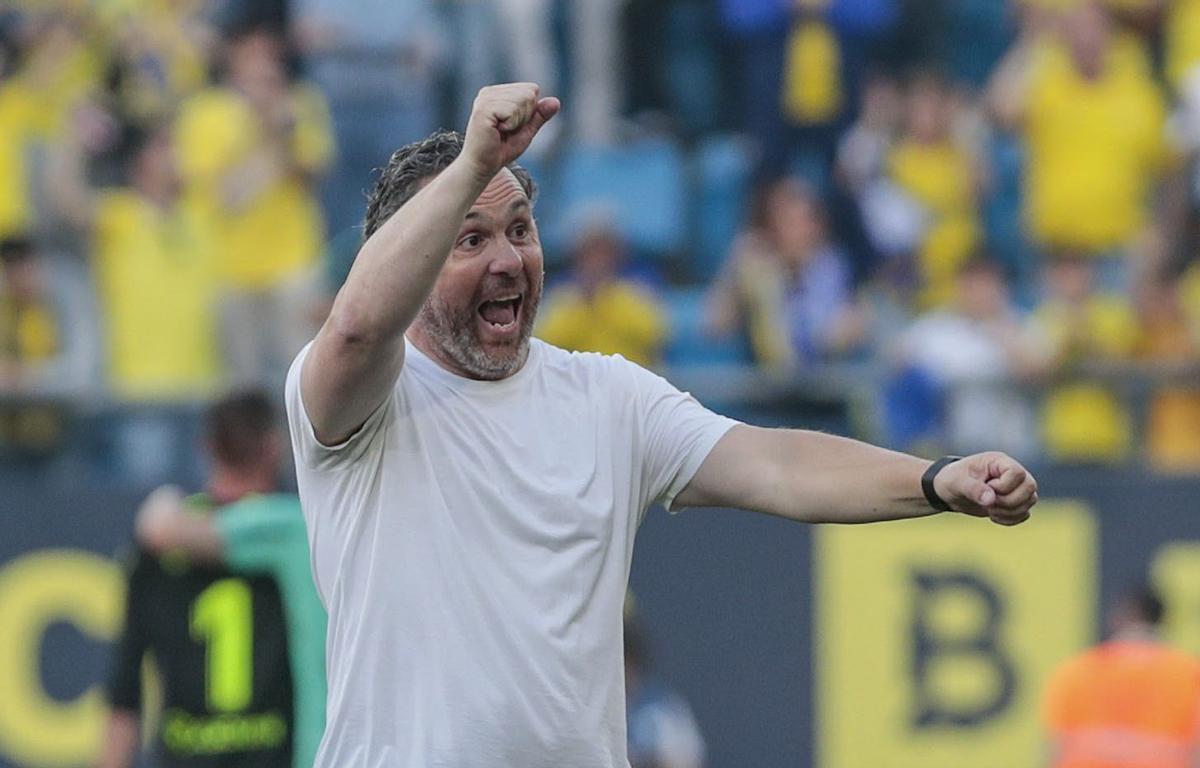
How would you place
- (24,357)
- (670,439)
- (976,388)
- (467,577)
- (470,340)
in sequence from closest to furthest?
(467,577)
(470,340)
(670,439)
(976,388)
(24,357)

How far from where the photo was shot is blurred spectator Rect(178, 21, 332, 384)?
1023cm

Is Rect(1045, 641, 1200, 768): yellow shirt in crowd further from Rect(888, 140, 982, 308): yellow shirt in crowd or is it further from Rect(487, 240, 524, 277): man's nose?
Rect(487, 240, 524, 277): man's nose

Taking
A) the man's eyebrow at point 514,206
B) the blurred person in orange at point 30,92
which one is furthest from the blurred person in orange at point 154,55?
the man's eyebrow at point 514,206

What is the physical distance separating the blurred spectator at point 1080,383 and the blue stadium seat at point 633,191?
2267 mm

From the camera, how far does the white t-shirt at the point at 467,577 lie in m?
3.60

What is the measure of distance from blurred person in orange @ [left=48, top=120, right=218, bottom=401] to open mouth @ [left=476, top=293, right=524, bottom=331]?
649 cm

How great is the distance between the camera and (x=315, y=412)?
3.57 m

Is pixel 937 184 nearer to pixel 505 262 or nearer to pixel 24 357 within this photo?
pixel 24 357

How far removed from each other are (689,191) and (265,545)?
560 cm

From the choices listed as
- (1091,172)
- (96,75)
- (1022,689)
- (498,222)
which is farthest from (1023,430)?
(498,222)

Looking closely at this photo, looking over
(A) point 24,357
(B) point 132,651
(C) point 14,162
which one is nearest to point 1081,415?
(B) point 132,651

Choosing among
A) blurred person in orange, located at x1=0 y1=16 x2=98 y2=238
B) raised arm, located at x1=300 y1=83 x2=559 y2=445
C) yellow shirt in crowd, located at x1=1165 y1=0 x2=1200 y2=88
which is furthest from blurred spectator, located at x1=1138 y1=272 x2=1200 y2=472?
raised arm, located at x1=300 y1=83 x2=559 y2=445

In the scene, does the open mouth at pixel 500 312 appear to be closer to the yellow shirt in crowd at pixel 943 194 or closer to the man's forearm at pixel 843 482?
the man's forearm at pixel 843 482

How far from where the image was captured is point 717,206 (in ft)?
37.5
